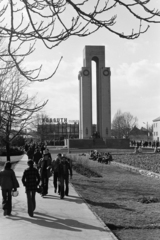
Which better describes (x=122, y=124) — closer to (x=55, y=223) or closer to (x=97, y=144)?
(x=97, y=144)

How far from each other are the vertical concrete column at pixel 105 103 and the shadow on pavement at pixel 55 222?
51502mm

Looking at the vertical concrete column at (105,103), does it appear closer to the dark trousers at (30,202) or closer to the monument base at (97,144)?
the monument base at (97,144)

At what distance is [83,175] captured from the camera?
1917 centimetres

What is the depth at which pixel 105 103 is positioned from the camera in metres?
60.3

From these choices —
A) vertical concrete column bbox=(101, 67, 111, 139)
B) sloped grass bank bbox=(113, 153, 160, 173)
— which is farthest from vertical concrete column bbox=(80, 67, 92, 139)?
sloped grass bank bbox=(113, 153, 160, 173)

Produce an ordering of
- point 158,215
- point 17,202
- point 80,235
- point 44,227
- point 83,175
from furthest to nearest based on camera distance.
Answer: point 83,175 < point 17,202 < point 158,215 < point 44,227 < point 80,235

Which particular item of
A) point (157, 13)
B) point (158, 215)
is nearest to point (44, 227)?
point (158, 215)

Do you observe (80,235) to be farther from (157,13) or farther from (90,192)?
(90,192)

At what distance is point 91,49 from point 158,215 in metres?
53.6

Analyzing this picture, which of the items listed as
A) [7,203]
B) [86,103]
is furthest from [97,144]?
[7,203]

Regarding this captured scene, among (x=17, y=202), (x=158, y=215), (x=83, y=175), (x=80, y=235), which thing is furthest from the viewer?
(x=83, y=175)

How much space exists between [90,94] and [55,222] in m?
52.5

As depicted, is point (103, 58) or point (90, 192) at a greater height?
point (103, 58)

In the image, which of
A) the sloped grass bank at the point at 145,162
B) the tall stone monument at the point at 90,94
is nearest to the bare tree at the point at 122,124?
the tall stone monument at the point at 90,94
